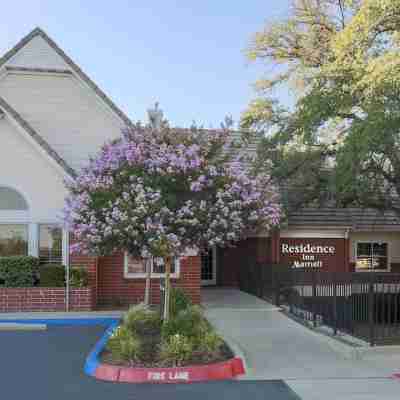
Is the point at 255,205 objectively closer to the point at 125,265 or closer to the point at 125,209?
the point at 125,209

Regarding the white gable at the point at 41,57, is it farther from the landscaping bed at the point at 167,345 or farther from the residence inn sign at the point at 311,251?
the residence inn sign at the point at 311,251

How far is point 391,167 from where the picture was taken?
1524cm

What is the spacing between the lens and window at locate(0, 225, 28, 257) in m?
15.6

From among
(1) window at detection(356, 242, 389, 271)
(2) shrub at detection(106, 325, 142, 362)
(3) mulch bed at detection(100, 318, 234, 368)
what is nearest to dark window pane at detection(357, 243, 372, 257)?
(1) window at detection(356, 242, 389, 271)

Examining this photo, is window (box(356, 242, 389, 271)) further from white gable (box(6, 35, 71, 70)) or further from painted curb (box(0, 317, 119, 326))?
white gable (box(6, 35, 71, 70))

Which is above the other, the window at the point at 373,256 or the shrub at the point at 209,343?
the window at the point at 373,256

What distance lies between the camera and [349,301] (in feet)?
37.2

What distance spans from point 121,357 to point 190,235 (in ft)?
7.17

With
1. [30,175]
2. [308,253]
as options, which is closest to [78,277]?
[30,175]

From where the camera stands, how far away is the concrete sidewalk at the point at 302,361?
26.5 ft

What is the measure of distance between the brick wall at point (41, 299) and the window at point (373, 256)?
1276 centimetres

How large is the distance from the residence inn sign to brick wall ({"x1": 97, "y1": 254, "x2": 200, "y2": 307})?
6785mm

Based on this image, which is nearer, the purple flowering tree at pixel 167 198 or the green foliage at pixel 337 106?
the purple flowering tree at pixel 167 198

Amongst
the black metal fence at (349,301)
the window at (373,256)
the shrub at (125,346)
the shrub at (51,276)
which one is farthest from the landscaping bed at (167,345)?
the window at (373,256)
